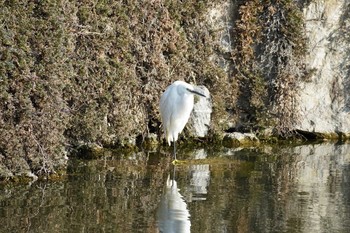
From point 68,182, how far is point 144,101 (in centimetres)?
309

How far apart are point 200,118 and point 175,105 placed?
1636mm

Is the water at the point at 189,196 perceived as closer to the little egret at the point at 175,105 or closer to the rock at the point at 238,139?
the little egret at the point at 175,105

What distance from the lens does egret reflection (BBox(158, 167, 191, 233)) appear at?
7.61m

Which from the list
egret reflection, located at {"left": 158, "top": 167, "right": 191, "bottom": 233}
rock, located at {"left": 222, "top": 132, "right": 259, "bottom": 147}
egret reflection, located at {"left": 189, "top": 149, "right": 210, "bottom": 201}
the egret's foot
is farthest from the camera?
rock, located at {"left": 222, "top": 132, "right": 259, "bottom": 147}

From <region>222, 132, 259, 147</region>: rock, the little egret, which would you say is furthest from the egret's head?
<region>222, 132, 259, 147</region>: rock

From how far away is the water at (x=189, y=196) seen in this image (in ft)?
25.4

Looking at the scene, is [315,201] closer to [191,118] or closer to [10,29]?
[10,29]

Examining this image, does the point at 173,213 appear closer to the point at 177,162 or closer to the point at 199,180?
the point at 199,180

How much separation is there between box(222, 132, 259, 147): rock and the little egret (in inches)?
60.5

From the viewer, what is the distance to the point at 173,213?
8.19 m

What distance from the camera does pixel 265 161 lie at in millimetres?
11617

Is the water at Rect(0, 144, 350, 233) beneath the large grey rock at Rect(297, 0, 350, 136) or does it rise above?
beneath

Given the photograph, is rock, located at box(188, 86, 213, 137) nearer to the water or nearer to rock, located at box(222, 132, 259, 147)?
rock, located at box(222, 132, 259, 147)

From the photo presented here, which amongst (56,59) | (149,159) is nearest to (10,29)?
(56,59)
